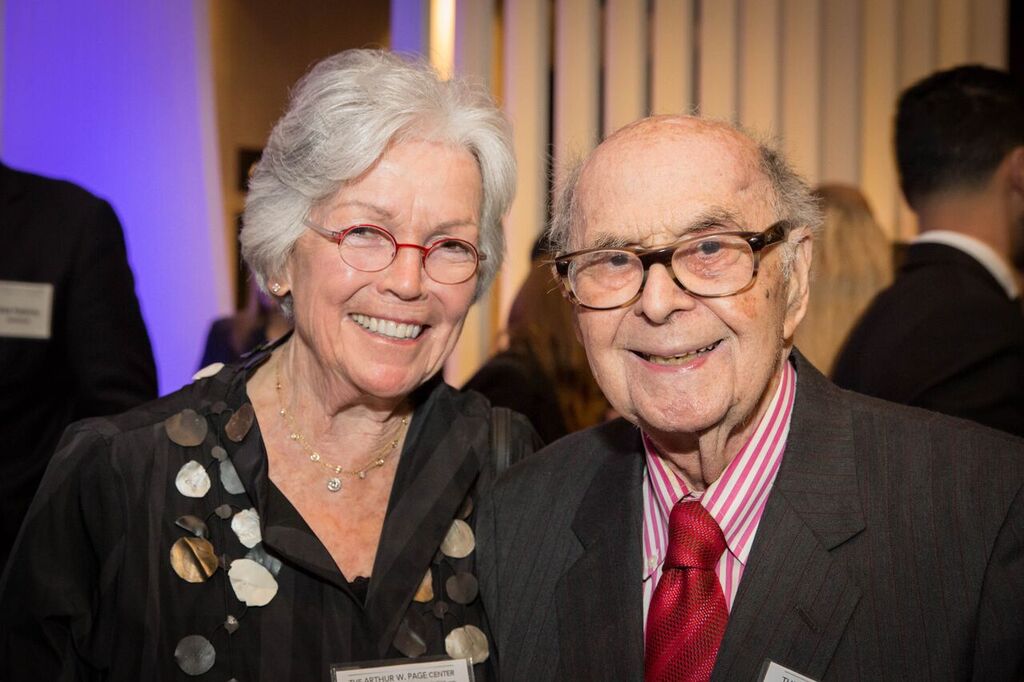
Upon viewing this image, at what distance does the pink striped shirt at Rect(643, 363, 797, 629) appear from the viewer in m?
1.90

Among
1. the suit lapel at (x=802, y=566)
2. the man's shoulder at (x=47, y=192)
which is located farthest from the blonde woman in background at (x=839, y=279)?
the man's shoulder at (x=47, y=192)

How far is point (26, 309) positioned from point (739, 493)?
6.31 ft

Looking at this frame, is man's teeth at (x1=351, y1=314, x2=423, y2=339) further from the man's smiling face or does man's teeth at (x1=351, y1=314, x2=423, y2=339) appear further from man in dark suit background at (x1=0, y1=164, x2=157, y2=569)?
man in dark suit background at (x1=0, y1=164, x2=157, y2=569)

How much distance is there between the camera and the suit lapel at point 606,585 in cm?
192

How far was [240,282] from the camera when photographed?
5559 millimetres

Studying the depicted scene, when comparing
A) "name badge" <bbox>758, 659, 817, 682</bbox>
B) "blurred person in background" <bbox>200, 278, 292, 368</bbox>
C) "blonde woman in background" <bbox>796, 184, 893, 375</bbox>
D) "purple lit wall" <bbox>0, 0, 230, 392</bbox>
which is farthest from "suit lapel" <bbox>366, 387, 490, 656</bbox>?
"purple lit wall" <bbox>0, 0, 230, 392</bbox>

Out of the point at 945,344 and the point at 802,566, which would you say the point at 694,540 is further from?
the point at 945,344

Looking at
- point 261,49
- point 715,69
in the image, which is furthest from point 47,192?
point 261,49

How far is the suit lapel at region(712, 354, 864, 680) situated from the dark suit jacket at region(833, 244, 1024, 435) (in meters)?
0.96

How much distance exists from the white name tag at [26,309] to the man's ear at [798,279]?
1.91 metres

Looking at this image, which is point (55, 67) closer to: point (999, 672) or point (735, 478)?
point (735, 478)

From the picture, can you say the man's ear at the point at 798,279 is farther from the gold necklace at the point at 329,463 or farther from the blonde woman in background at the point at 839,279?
the blonde woman in background at the point at 839,279

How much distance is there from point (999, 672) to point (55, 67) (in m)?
4.51

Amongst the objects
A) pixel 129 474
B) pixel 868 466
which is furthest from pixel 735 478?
pixel 129 474
